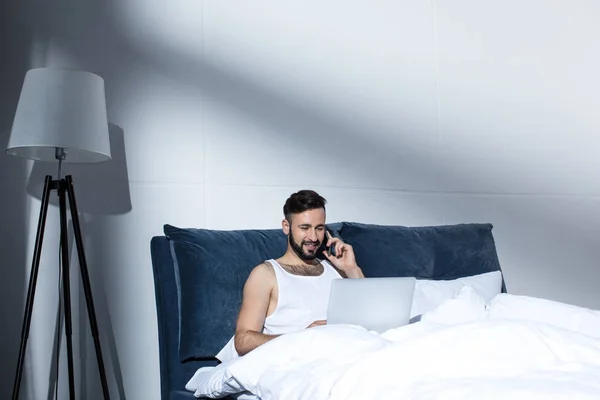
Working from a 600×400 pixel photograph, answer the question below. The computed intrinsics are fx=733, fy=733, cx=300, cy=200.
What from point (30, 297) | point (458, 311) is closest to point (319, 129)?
point (458, 311)

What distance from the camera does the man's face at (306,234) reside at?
313 cm

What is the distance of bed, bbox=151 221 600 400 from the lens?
75.7 inches

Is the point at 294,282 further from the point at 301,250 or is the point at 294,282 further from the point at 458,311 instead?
the point at 458,311

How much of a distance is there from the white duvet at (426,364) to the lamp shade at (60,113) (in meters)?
1.17

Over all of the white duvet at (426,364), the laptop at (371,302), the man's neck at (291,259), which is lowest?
the white duvet at (426,364)

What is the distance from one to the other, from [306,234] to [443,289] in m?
0.75

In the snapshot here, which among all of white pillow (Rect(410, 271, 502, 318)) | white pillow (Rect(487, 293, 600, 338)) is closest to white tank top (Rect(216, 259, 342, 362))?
white pillow (Rect(410, 271, 502, 318))

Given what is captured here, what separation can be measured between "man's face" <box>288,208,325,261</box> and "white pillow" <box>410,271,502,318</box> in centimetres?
52

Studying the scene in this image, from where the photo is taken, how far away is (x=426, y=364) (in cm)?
197

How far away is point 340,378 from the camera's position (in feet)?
6.46

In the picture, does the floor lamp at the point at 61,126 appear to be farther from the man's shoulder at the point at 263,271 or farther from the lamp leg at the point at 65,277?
the man's shoulder at the point at 263,271

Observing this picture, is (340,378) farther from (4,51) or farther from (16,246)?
(4,51)

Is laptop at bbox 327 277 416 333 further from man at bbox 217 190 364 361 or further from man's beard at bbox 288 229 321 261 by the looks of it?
man's beard at bbox 288 229 321 261

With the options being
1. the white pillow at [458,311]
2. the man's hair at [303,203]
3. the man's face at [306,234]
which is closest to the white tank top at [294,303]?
the man's face at [306,234]
